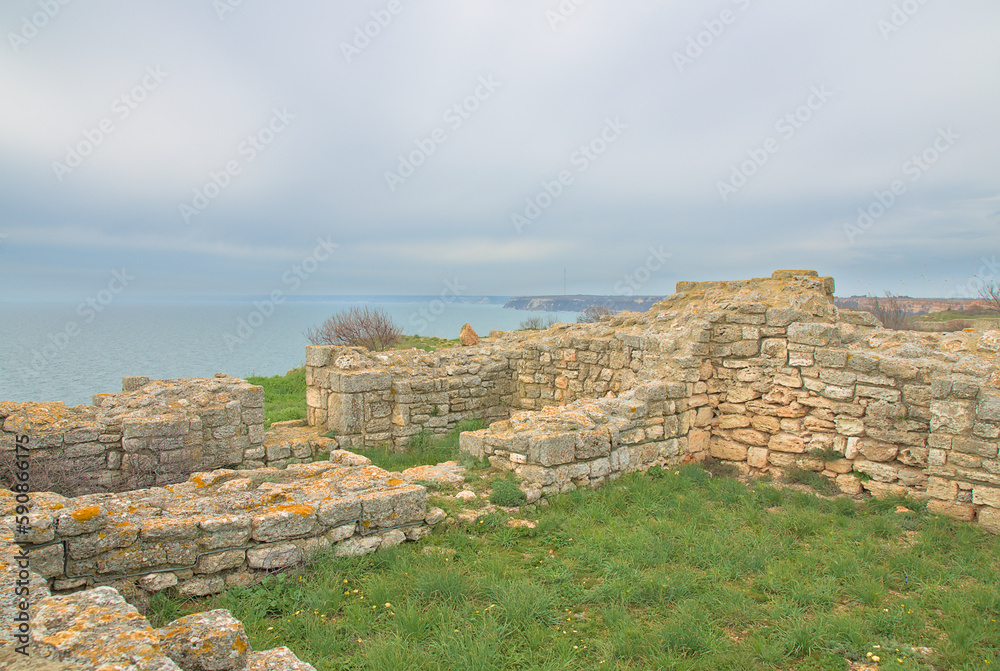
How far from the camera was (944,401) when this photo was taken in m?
6.29

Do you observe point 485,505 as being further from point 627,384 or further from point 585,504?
point 627,384

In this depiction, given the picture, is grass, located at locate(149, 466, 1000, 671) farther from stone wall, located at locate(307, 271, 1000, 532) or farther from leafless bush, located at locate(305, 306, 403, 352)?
leafless bush, located at locate(305, 306, 403, 352)

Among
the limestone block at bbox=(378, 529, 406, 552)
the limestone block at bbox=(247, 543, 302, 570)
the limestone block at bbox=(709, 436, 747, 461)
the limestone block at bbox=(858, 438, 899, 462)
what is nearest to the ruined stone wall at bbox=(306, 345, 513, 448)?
the limestone block at bbox=(709, 436, 747, 461)

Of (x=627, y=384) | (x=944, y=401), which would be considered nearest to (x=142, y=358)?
(x=627, y=384)

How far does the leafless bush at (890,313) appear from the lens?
69.1ft

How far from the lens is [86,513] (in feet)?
13.0

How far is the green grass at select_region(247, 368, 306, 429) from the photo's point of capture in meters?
13.1

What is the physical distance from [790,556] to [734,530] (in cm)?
66

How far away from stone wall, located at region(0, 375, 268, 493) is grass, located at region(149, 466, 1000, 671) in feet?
15.1

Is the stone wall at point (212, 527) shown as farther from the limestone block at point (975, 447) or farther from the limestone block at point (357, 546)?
the limestone block at point (975, 447)

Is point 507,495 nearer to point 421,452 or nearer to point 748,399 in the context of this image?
point 421,452

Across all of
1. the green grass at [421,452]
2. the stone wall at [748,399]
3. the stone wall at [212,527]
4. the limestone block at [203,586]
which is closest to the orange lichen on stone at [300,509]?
the stone wall at [212,527]

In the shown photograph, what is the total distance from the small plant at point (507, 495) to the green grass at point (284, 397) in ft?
24.7

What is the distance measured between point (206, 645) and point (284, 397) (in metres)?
14.5
